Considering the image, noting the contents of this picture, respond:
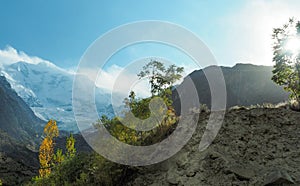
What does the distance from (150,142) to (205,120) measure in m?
2.84

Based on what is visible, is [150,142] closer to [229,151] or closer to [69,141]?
[229,151]

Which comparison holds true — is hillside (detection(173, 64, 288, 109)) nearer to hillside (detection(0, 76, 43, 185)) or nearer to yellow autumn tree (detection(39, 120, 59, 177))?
yellow autumn tree (detection(39, 120, 59, 177))

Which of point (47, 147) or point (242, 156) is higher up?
point (47, 147)

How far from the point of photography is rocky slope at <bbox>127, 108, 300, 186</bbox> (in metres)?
9.21

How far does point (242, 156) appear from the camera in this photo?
10352 millimetres

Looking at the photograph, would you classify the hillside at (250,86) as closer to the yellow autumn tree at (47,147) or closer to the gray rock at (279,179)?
the yellow autumn tree at (47,147)

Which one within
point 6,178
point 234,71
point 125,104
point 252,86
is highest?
point 234,71

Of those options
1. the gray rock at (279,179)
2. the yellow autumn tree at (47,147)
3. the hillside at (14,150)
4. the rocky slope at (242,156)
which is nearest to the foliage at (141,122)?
the rocky slope at (242,156)

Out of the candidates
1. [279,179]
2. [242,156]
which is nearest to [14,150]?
[242,156]

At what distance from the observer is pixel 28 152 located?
112 metres

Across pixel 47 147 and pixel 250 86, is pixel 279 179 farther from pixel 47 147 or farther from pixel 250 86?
pixel 250 86

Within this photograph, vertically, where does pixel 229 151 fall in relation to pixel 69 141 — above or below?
below

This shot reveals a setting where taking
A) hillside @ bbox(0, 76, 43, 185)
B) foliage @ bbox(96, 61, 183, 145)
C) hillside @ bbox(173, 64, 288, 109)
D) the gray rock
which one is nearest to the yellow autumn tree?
hillside @ bbox(0, 76, 43, 185)

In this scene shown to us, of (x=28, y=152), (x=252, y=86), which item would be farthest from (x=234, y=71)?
(x=28, y=152)
